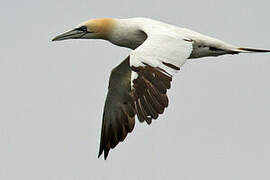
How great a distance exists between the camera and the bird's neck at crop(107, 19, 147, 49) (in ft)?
63.4

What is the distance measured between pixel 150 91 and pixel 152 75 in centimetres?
25

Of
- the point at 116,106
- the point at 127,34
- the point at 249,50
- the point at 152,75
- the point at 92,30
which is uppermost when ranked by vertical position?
the point at 152,75

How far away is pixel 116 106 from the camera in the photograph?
797 inches

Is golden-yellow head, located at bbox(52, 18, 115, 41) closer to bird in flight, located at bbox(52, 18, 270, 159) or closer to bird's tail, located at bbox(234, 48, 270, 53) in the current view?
bird in flight, located at bbox(52, 18, 270, 159)

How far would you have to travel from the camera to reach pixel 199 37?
62.5ft

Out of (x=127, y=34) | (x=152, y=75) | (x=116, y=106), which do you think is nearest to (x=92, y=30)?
(x=127, y=34)

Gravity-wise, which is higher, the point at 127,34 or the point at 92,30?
the point at 127,34

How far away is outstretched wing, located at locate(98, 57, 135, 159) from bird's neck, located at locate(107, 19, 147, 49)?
0.53m

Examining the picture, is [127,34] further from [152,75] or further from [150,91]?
[150,91]

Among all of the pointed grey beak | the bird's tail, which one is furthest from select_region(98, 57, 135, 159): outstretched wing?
the bird's tail

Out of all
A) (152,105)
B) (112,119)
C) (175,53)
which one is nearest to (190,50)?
(175,53)

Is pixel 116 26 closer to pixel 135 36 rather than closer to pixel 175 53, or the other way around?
pixel 135 36

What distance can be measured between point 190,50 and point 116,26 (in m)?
2.26

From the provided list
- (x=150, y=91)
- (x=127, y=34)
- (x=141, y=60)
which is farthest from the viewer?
(x=127, y=34)
